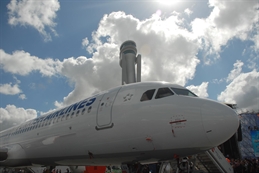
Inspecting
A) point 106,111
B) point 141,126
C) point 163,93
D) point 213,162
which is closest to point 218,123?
point 163,93

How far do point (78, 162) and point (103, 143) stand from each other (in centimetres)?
237

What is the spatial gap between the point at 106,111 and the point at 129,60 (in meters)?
70.3

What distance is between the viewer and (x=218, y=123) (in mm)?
5598

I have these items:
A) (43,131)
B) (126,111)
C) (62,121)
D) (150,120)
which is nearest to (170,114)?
(150,120)

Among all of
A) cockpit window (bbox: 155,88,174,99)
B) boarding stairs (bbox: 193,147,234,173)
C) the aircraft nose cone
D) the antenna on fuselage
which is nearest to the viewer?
the aircraft nose cone

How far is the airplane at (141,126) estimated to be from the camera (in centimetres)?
575

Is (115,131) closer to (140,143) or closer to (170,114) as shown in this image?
(140,143)

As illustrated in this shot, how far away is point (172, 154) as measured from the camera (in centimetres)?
620

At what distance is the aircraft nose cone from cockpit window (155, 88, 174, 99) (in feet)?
4.29

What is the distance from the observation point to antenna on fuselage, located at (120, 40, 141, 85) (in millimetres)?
76188

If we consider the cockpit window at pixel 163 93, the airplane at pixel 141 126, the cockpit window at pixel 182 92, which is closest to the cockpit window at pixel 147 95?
the airplane at pixel 141 126

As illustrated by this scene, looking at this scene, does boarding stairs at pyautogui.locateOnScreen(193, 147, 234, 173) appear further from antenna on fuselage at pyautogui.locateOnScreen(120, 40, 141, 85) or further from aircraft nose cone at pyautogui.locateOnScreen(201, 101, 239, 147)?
antenna on fuselage at pyautogui.locateOnScreen(120, 40, 141, 85)

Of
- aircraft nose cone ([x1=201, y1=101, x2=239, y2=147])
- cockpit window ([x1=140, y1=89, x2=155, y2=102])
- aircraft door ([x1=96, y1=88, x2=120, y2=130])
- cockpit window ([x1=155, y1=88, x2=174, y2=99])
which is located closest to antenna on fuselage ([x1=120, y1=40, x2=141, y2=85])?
aircraft door ([x1=96, y1=88, x2=120, y2=130])

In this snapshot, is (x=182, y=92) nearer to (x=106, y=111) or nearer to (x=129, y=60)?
(x=106, y=111)
